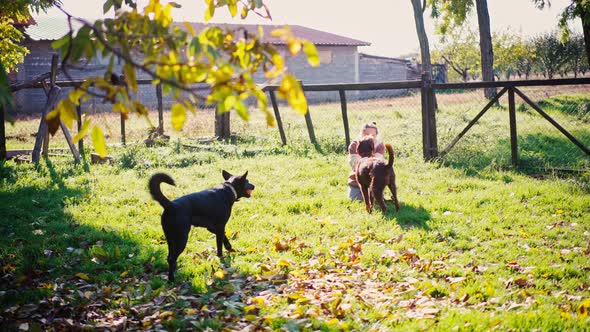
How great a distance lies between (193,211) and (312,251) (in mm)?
1357

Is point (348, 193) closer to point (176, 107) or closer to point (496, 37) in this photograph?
point (176, 107)

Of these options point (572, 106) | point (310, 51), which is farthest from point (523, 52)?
point (310, 51)

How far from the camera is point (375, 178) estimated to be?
20.3 ft

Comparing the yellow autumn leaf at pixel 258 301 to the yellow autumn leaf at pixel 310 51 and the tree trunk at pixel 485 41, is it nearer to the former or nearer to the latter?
the yellow autumn leaf at pixel 310 51

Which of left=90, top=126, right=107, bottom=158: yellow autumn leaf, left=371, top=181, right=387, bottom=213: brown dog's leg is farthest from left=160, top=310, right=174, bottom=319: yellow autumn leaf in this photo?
left=371, top=181, right=387, bottom=213: brown dog's leg

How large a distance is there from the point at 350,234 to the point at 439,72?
37865mm

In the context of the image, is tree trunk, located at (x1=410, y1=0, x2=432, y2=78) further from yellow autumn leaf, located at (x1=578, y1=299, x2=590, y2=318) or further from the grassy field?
yellow autumn leaf, located at (x1=578, y1=299, x2=590, y2=318)

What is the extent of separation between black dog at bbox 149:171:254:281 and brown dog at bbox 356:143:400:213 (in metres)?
1.69

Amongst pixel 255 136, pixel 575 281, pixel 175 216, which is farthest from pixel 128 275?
pixel 255 136

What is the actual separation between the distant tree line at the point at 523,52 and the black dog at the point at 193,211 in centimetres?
3589

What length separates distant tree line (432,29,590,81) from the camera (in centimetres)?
3891

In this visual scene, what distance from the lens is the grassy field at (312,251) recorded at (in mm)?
3758

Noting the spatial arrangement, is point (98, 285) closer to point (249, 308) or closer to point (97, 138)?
point (249, 308)

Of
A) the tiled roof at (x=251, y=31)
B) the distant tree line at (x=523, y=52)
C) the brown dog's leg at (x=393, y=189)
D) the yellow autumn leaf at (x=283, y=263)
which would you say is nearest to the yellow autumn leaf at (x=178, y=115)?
the yellow autumn leaf at (x=283, y=263)
